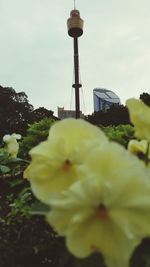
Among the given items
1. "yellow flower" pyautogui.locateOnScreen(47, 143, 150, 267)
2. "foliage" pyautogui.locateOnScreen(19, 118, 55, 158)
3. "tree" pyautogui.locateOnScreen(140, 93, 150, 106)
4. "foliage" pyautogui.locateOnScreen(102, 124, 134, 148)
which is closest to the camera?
"yellow flower" pyautogui.locateOnScreen(47, 143, 150, 267)

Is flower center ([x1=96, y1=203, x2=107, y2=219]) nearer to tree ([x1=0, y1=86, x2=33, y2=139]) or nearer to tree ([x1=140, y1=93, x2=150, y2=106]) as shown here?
tree ([x1=140, y1=93, x2=150, y2=106])

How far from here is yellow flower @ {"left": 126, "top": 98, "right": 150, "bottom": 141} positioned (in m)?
1.01

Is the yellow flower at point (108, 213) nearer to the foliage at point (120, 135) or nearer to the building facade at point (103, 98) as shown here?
the foliage at point (120, 135)

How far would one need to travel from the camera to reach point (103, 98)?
3669cm

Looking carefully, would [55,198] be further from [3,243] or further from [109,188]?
[3,243]

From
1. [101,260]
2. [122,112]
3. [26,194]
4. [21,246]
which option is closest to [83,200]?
[101,260]

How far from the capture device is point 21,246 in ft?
7.51

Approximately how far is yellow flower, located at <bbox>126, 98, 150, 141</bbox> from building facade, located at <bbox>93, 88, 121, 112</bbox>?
112 ft

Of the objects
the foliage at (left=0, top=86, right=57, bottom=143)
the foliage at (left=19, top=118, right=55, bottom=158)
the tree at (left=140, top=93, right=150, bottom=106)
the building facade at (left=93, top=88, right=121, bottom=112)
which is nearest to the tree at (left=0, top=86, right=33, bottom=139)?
the foliage at (left=0, top=86, right=57, bottom=143)

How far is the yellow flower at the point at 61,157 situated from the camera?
934mm

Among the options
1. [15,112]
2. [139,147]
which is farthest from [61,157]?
[15,112]

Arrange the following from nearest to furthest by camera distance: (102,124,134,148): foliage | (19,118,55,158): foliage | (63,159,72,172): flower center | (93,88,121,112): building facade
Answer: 1. (63,159,72,172): flower center
2. (102,124,134,148): foliage
3. (19,118,55,158): foliage
4. (93,88,121,112): building facade

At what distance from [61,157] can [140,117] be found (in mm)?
187

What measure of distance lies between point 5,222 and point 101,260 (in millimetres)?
1443
